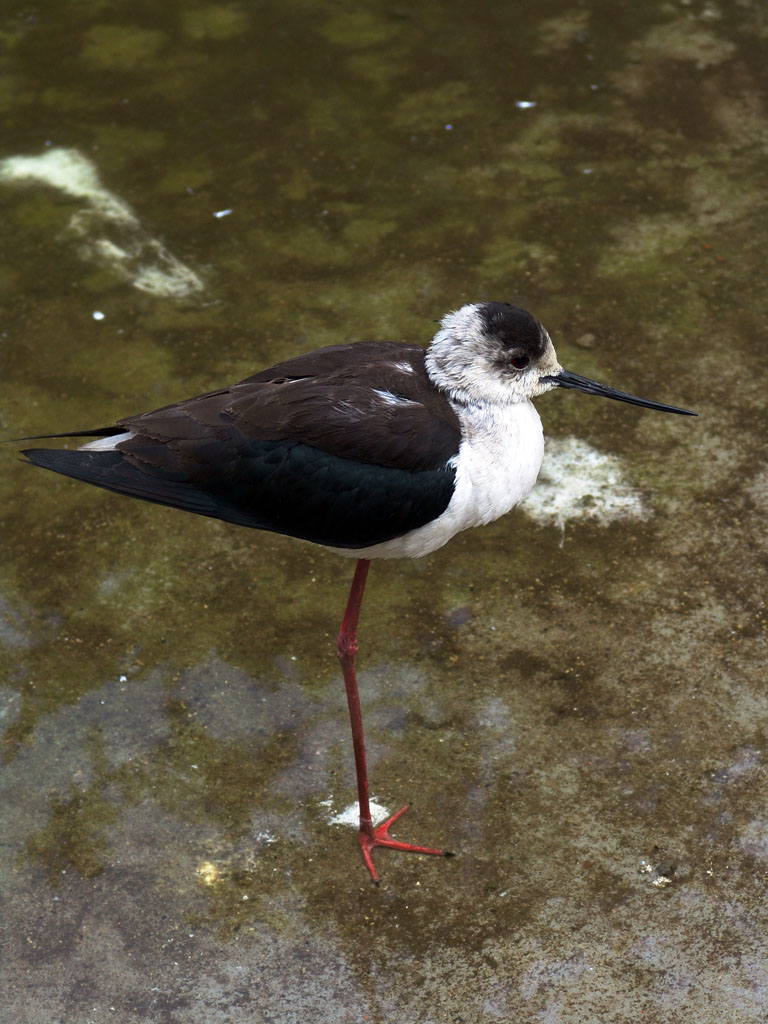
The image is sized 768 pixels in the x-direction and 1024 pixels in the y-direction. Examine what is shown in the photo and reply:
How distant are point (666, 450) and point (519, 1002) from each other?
2.47m

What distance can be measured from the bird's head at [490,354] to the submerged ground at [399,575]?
3.64ft

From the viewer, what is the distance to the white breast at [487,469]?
11.7 ft

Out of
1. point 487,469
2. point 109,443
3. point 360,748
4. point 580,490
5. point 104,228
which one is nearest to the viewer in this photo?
point 487,469

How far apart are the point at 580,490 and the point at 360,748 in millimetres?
1670

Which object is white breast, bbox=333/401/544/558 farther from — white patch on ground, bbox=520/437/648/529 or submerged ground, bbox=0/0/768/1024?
white patch on ground, bbox=520/437/648/529

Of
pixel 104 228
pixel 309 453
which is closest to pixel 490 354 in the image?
pixel 309 453

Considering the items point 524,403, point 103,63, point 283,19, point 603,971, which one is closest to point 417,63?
point 283,19

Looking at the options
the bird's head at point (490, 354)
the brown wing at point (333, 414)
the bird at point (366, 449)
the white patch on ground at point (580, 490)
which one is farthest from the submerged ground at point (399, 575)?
the bird's head at point (490, 354)

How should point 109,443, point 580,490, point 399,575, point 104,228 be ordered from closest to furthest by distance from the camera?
point 109,443
point 399,575
point 580,490
point 104,228

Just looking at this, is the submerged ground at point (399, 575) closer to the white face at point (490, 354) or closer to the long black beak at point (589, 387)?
the long black beak at point (589, 387)

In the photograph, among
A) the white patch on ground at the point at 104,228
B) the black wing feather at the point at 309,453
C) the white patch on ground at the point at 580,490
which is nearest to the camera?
the black wing feather at the point at 309,453

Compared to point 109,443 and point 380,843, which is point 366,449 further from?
point 380,843

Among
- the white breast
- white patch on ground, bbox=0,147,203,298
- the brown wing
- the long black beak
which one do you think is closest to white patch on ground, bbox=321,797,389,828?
the white breast

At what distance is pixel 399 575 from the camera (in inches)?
187
